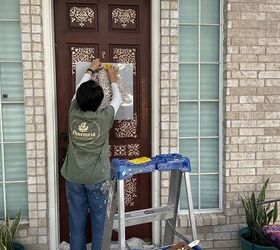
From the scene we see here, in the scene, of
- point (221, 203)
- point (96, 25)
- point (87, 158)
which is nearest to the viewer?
point (87, 158)

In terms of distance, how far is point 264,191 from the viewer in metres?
3.48

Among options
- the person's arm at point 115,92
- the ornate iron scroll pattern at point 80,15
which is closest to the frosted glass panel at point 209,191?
the person's arm at point 115,92

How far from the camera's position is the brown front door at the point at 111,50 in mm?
3508

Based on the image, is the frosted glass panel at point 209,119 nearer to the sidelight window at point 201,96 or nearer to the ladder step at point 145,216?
the sidelight window at point 201,96

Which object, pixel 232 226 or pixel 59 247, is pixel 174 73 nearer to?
pixel 232 226

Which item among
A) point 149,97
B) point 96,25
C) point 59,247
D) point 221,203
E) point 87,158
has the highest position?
point 96,25

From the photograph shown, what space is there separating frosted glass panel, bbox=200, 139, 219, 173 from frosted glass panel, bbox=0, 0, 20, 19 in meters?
2.27

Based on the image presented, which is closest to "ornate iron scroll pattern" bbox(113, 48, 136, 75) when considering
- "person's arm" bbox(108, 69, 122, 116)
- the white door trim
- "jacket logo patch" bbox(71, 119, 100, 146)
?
"person's arm" bbox(108, 69, 122, 116)

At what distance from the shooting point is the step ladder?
7.79 ft

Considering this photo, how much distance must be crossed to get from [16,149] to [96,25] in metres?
1.47

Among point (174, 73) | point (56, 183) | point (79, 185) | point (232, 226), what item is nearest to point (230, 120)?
point (174, 73)

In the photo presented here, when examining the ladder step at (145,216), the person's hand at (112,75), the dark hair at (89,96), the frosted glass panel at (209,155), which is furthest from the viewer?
the frosted glass panel at (209,155)

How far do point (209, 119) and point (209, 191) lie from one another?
78 cm

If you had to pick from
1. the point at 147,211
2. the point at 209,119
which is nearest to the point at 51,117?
the point at 147,211
